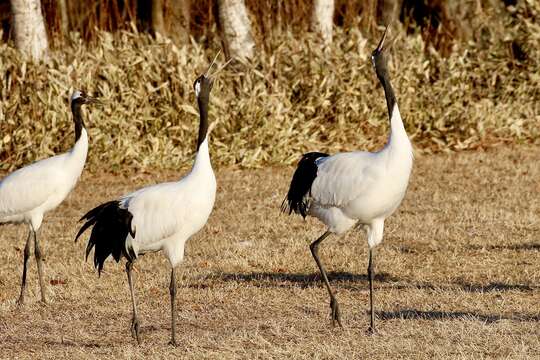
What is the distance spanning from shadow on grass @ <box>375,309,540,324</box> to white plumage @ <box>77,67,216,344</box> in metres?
1.35

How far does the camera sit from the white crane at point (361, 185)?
6719 millimetres

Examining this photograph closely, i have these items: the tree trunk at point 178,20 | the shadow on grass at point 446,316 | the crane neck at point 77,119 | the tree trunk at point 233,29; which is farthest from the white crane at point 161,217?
the tree trunk at point 178,20

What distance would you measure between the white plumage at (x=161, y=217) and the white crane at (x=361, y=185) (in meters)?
0.87

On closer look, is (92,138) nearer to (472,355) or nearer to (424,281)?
(424,281)

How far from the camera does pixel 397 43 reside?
15.1 m

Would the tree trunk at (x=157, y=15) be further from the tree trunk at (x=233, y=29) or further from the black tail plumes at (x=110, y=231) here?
the black tail plumes at (x=110, y=231)

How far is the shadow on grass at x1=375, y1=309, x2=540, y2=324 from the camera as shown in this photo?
6.70m

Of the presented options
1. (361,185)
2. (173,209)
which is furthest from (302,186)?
(173,209)

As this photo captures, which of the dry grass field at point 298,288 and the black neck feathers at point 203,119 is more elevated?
the black neck feathers at point 203,119

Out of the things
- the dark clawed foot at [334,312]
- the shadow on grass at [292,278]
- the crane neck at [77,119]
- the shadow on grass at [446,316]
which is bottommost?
the shadow on grass at [292,278]

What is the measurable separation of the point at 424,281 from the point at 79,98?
3.13 m

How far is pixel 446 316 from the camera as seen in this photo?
681cm

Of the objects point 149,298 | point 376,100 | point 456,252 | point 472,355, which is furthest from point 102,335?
point 376,100

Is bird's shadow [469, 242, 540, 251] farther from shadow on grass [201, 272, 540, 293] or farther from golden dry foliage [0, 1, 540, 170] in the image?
golden dry foliage [0, 1, 540, 170]
